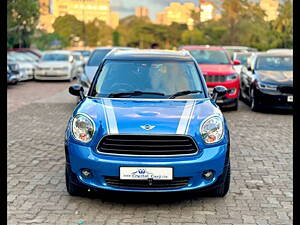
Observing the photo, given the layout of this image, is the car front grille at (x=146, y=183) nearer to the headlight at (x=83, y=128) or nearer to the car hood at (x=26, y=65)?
the headlight at (x=83, y=128)

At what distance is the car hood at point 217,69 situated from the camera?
483 inches

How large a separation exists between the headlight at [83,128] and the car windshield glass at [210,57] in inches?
339

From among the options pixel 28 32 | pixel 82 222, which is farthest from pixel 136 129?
pixel 28 32

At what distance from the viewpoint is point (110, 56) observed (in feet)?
21.7

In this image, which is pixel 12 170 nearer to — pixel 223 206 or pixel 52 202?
pixel 52 202

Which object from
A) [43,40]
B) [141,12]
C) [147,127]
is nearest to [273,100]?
[147,127]

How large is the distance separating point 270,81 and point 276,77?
27 centimetres

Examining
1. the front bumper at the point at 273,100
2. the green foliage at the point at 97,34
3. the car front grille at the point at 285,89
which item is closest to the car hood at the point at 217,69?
the front bumper at the point at 273,100

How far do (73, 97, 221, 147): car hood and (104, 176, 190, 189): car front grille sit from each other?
0.44 metres

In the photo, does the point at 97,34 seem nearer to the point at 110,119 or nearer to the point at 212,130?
the point at 110,119

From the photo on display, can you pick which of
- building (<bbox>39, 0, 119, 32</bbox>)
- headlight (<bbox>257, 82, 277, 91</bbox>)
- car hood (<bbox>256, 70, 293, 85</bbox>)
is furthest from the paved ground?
building (<bbox>39, 0, 119, 32</bbox>)

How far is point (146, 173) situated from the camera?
182 inches

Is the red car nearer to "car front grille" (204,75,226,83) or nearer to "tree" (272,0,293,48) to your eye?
"car front grille" (204,75,226,83)

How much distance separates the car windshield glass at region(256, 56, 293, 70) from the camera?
12.8 meters
